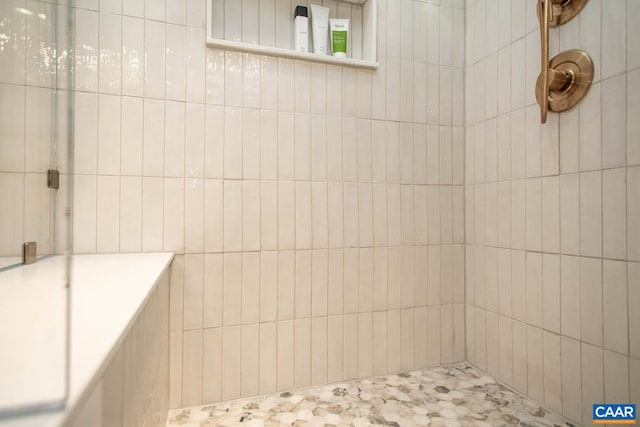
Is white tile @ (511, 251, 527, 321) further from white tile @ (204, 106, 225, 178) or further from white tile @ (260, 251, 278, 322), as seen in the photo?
white tile @ (204, 106, 225, 178)

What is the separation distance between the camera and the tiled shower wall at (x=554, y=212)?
98 cm

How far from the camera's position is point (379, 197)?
1.46m

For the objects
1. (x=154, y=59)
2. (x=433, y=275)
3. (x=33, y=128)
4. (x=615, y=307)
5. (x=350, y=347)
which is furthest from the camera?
(x=433, y=275)

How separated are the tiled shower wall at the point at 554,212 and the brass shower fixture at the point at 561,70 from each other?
25 millimetres

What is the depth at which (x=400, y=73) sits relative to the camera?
150 centimetres

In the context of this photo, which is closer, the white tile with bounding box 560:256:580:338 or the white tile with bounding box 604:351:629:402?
the white tile with bounding box 604:351:629:402

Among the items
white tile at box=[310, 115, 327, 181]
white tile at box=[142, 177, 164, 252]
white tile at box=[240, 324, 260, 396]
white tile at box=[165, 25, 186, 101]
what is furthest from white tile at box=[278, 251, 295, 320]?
white tile at box=[165, 25, 186, 101]

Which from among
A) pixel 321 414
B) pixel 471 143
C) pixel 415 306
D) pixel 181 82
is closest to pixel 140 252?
pixel 181 82

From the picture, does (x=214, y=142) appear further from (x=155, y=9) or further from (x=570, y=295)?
(x=570, y=295)

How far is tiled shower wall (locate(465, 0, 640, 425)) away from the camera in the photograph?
976 mm

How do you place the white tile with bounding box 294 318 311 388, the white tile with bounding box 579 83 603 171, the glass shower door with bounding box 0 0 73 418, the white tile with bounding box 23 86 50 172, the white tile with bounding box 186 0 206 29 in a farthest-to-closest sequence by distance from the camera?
1. the white tile with bounding box 294 318 311 388
2. the white tile with bounding box 186 0 206 29
3. the white tile with bounding box 579 83 603 171
4. the white tile with bounding box 23 86 50 172
5. the glass shower door with bounding box 0 0 73 418

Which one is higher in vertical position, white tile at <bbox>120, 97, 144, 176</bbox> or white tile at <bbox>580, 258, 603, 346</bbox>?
white tile at <bbox>120, 97, 144, 176</bbox>

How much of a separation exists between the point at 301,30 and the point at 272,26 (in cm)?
14

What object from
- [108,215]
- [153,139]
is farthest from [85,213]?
[153,139]
